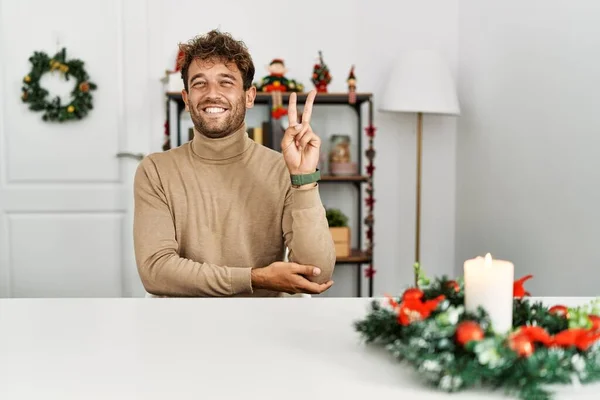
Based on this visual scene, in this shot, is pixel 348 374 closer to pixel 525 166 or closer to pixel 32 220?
pixel 525 166

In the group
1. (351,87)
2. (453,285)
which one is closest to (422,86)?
(351,87)

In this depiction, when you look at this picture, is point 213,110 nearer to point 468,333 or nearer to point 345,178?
point 468,333

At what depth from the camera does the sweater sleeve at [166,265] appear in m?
1.41

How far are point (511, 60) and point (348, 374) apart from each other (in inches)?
91.8

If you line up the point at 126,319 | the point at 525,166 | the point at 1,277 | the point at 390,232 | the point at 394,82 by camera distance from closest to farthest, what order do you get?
the point at 126,319 → the point at 525,166 → the point at 394,82 → the point at 1,277 → the point at 390,232

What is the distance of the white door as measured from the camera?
10.4 feet

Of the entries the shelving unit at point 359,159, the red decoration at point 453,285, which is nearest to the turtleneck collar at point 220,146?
the red decoration at point 453,285

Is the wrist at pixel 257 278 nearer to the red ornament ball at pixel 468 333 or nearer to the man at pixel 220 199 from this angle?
the man at pixel 220 199

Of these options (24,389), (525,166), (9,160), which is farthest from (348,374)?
(9,160)

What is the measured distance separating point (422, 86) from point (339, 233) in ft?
2.73

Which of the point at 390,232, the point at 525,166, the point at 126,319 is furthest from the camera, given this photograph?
the point at 390,232

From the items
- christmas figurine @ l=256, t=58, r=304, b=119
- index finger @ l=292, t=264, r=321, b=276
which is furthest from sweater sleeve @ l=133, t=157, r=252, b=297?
christmas figurine @ l=256, t=58, r=304, b=119

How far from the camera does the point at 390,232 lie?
3410 mm

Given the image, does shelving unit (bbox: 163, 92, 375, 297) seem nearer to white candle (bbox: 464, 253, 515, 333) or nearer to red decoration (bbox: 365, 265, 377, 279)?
red decoration (bbox: 365, 265, 377, 279)
